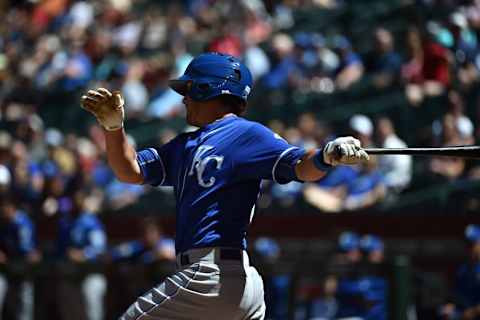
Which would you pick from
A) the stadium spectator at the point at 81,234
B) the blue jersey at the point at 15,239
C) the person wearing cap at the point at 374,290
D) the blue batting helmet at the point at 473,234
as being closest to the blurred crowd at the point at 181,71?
the stadium spectator at the point at 81,234

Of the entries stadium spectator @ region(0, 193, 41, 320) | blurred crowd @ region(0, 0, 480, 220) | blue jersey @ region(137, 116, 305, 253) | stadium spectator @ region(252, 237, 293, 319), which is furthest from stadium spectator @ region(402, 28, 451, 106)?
blue jersey @ region(137, 116, 305, 253)

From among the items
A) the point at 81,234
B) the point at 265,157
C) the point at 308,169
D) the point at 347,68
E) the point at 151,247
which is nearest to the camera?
the point at 308,169

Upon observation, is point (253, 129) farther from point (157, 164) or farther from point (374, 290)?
point (374, 290)

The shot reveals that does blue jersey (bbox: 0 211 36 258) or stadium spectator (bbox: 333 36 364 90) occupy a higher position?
stadium spectator (bbox: 333 36 364 90)

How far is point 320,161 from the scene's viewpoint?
4488 millimetres

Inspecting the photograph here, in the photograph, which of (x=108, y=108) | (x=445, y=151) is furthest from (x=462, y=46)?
(x=108, y=108)

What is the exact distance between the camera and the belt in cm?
473

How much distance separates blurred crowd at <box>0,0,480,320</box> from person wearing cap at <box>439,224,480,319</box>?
0.02 meters

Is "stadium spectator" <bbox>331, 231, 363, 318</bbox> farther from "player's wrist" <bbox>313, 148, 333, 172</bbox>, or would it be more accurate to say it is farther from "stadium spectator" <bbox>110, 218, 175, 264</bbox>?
"player's wrist" <bbox>313, 148, 333, 172</bbox>

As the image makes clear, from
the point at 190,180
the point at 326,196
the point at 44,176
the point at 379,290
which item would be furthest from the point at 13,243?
the point at 190,180

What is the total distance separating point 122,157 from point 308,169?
89 centimetres

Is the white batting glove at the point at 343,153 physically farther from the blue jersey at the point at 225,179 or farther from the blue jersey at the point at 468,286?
the blue jersey at the point at 468,286

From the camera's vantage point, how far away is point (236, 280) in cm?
473

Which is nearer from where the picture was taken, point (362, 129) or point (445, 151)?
point (445, 151)
